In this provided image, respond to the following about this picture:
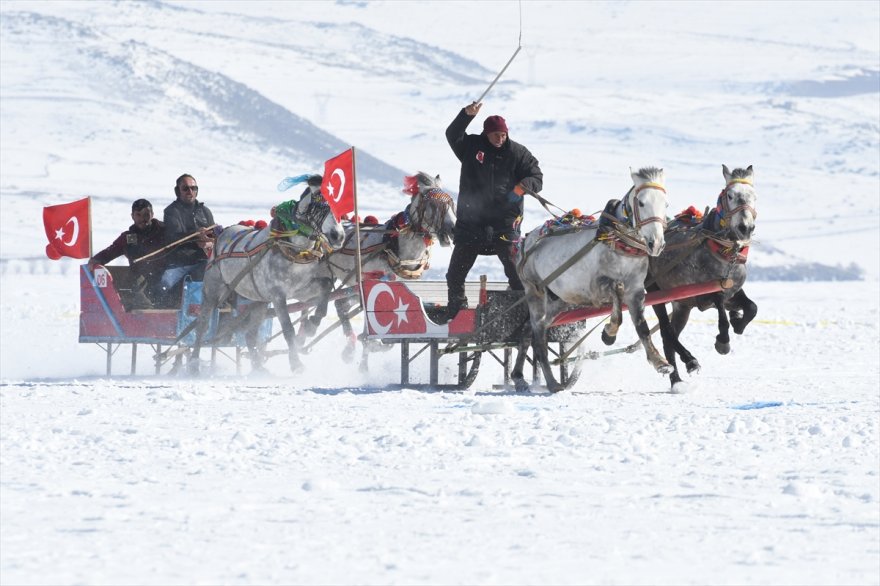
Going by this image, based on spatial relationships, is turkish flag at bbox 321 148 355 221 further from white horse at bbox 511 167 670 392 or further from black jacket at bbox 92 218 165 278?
black jacket at bbox 92 218 165 278

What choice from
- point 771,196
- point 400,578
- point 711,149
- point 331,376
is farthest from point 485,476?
point 711,149

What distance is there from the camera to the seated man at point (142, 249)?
14.9m

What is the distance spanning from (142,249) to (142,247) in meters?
0.02

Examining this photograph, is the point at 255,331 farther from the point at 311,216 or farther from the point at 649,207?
the point at 649,207

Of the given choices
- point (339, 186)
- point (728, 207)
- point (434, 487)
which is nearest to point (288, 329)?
point (339, 186)

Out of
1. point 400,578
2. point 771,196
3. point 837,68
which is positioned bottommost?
point 400,578

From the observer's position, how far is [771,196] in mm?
124875

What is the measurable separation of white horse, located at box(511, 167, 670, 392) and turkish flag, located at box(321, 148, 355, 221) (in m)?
1.64

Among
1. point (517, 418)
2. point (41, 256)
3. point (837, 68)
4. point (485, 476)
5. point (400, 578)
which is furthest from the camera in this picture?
point (837, 68)

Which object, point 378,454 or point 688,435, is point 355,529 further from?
point 688,435

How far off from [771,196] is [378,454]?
120042 millimetres

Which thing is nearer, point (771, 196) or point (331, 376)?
point (331, 376)

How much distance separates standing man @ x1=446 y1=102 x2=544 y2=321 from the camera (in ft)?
38.5

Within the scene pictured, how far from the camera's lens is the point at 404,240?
13758 mm
